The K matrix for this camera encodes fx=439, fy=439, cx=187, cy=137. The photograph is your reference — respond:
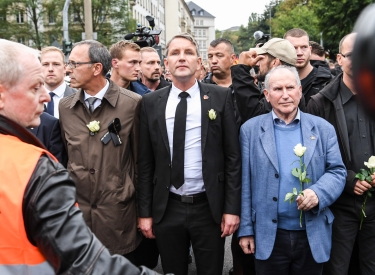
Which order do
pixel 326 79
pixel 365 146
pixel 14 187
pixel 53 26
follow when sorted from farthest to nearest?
pixel 53 26 → pixel 326 79 → pixel 365 146 → pixel 14 187

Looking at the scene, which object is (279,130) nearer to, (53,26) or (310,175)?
(310,175)

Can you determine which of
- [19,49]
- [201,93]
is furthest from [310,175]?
[19,49]

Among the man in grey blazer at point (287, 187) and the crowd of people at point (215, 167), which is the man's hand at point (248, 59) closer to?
the crowd of people at point (215, 167)

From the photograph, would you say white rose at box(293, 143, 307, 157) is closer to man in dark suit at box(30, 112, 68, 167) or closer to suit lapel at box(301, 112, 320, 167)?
suit lapel at box(301, 112, 320, 167)

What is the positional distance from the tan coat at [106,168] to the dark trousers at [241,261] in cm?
132

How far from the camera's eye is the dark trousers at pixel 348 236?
3.75 meters

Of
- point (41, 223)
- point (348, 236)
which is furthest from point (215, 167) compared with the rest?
point (41, 223)

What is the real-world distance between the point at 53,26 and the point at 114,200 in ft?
135

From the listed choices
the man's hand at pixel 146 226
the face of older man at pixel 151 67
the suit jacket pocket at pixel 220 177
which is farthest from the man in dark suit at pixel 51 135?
the face of older man at pixel 151 67

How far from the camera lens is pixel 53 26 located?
136ft

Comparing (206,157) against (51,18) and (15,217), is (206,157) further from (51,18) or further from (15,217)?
(51,18)

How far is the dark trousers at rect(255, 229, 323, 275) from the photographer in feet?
11.4

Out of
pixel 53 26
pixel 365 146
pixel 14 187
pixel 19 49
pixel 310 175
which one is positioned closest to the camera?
pixel 14 187

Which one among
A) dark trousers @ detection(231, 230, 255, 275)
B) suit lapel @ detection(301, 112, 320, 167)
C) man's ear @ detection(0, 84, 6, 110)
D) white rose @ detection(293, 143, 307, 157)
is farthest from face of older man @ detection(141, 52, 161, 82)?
man's ear @ detection(0, 84, 6, 110)
